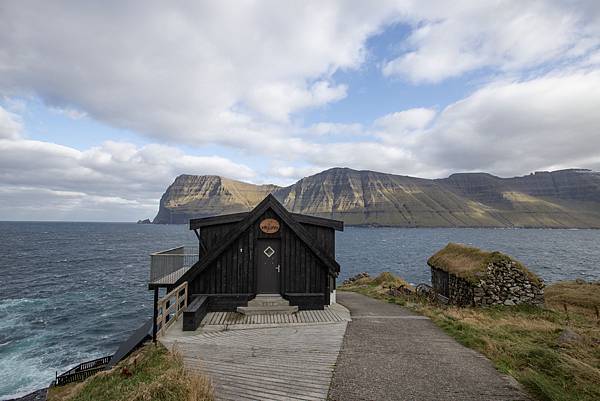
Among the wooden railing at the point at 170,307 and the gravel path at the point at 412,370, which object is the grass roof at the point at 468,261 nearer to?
the gravel path at the point at 412,370

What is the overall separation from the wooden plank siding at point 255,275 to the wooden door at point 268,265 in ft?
0.77

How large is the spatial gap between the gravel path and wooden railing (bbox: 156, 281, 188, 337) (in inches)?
227

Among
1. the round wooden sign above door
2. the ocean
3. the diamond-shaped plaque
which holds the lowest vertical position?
the ocean

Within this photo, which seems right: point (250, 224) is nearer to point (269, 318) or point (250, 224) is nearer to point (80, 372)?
point (269, 318)

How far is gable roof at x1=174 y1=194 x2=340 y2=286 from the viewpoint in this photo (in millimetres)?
14586

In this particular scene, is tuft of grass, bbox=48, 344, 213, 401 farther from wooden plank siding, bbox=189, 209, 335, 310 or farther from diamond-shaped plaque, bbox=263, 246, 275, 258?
diamond-shaped plaque, bbox=263, 246, 275, 258

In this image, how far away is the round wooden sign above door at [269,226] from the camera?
50.0 feet

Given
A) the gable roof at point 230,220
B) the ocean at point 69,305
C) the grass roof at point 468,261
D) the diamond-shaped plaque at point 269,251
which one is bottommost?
the ocean at point 69,305

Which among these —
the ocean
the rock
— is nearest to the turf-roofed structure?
the rock

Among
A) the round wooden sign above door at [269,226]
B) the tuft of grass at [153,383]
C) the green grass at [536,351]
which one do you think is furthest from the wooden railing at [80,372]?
the green grass at [536,351]

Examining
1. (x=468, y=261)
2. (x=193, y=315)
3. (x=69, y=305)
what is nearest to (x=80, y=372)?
(x=193, y=315)

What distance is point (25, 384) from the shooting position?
18.8 metres

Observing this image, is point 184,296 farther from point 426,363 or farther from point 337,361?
point 426,363

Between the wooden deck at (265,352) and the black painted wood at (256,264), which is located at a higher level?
the black painted wood at (256,264)
